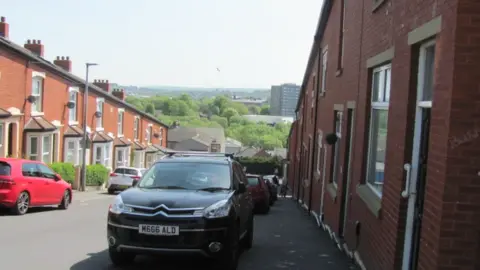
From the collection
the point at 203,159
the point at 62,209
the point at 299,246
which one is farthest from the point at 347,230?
the point at 62,209

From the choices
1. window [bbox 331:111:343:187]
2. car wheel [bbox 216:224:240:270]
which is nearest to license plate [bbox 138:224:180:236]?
car wheel [bbox 216:224:240:270]

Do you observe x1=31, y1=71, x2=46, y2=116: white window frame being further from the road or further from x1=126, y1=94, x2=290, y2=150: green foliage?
x1=126, y1=94, x2=290, y2=150: green foliage

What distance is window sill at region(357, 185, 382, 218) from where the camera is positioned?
23.4ft

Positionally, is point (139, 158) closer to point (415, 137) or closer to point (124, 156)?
point (124, 156)

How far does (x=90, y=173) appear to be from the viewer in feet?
111

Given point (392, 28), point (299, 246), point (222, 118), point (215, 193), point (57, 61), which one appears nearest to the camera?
point (392, 28)

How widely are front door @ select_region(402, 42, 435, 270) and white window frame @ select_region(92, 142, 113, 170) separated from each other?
110 feet

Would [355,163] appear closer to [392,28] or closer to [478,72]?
[392,28]

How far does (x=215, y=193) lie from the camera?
27.1 ft

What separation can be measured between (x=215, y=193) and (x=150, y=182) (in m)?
1.13

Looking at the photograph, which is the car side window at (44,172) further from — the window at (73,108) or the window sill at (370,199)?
the window at (73,108)

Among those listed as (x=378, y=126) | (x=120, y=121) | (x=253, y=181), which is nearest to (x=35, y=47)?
(x=120, y=121)

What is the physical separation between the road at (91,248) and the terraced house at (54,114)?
12.5m

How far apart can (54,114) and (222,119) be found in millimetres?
137568
